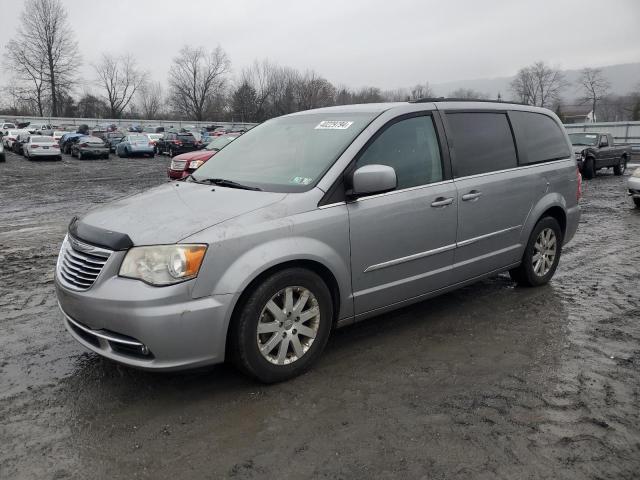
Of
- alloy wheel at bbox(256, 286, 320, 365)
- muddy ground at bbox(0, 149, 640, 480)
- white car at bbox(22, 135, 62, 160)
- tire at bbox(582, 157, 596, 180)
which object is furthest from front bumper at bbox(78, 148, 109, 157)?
alloy wheel at bbox(256, 286, 320, 365)

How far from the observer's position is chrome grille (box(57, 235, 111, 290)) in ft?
10.2

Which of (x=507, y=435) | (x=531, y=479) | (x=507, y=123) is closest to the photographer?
(x=531, y=479)

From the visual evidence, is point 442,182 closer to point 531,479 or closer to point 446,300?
point 446,300

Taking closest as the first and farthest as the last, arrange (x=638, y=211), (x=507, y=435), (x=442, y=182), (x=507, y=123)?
1. (x=507, y=435)
2. (x=442, y=182)
3. (x=507, y=123)
4. (x=638, y=211)

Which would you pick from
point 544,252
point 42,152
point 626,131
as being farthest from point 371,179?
point 626,131

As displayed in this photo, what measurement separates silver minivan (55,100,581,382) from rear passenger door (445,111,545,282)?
14 mm

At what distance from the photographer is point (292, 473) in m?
2.56

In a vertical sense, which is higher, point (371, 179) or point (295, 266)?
point (371, 179)

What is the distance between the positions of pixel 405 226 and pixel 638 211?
9.64m

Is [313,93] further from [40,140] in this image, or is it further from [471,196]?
[471,196]

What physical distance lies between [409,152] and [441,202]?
473 millimetres

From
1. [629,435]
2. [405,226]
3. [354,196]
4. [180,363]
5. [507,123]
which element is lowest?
[629,435]

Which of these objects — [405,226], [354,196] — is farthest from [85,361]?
[405,226]

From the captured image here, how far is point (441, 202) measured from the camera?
4078 mm
